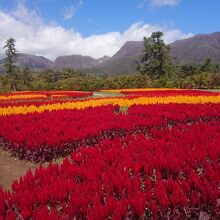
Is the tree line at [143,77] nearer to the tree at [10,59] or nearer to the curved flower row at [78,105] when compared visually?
the tree at [10,59]

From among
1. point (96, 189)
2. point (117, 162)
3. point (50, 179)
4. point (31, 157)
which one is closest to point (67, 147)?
point (31, 157)

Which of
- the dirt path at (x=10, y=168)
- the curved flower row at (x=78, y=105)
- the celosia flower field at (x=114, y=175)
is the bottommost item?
the dirt path at (x=10, y=168)

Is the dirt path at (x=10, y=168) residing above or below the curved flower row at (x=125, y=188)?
below

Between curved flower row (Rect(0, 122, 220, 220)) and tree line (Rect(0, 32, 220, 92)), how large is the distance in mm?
38321

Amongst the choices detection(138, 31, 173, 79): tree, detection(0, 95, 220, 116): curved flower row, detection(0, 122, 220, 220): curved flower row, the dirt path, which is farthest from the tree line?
detection(0, 122, 220, 220): curved flower row

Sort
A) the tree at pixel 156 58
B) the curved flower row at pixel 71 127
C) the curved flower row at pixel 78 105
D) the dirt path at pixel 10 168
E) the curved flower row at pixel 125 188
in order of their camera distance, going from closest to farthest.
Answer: the curved flower row at pixel 125 188 < the dirt path at pixel 10 168 < the curved flower row at pixel 71 127 < the curved flower row at pixel 78 105 < the tree at pixel 156 58

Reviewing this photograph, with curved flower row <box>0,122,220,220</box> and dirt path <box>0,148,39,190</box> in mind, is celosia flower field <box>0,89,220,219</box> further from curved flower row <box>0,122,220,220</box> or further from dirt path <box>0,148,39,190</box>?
dirt path <box>0,148,39,190</box>

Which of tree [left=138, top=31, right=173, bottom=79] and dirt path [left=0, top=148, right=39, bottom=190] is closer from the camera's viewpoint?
dirt path [left=0, top=148, right=39, bottom=190]

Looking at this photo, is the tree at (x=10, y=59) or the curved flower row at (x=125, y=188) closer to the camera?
the curved flower row at (x=125, y=188)

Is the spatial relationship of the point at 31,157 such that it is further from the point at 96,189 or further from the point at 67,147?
the point at 96,189

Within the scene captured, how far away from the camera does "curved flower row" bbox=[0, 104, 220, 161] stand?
27.2 ft

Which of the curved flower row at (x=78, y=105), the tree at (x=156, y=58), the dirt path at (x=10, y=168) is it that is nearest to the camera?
the dirt path at (x=10, y=168)

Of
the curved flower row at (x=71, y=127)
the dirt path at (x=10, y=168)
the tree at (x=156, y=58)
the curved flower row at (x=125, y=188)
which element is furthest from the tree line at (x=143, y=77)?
the curved flower row at (x=125, y=188)

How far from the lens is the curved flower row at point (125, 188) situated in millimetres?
3846
